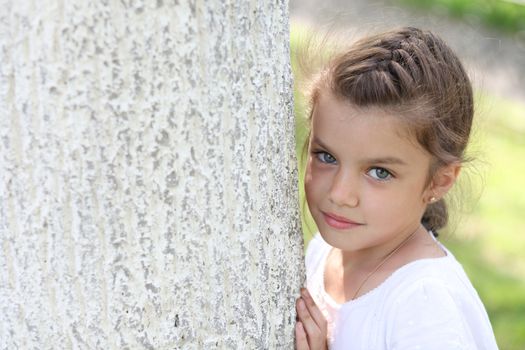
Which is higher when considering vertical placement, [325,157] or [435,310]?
[325,157]

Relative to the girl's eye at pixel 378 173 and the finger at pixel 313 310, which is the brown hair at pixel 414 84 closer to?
the girl's eye at pixel 378 173

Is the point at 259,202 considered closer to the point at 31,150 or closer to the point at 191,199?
the point at 191,199

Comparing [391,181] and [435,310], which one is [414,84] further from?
[435,310]

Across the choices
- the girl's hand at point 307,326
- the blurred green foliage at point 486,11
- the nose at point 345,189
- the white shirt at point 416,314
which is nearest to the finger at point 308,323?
the girl's hand at point 307,326

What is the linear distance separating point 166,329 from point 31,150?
17.7 inches

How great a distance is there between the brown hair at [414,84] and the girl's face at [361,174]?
0.10ft

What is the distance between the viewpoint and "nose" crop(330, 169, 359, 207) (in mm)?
2184

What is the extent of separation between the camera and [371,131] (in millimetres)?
2148

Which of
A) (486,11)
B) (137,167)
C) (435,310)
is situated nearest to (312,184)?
(435,310)

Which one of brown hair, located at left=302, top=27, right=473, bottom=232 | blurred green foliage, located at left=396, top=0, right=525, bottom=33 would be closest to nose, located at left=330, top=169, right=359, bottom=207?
brown hair, located at left=302, top=27, right=473, bottom=232

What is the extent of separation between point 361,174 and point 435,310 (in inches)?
14.1

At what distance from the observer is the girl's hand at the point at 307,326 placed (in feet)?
6.95

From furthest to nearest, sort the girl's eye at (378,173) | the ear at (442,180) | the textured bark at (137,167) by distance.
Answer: the ear at (442,180) < the girl's eye at (378,173) < the textured bark at (137,167)

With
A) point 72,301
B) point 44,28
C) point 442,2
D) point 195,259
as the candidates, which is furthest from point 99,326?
point 442,2
